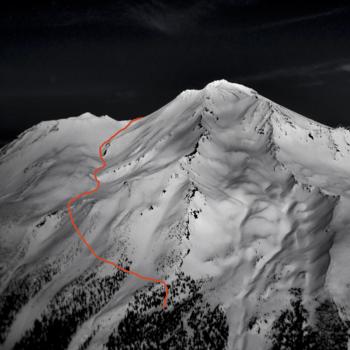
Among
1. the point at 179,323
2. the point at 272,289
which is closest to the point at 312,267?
the point at 272,289

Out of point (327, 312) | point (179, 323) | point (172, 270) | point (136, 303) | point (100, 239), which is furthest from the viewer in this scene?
point (100, 239)

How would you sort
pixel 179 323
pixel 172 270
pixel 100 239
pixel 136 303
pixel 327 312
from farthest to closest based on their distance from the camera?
pixel 100 239 < pixel 172 270 < pixel 136 303 < pixel 179 323 < pixel 327 312

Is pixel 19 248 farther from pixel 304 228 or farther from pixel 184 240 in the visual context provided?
pixel 304 228

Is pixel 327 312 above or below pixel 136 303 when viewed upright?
above

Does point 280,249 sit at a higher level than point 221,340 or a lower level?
higher

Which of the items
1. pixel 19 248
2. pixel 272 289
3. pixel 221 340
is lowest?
pixel 19 248

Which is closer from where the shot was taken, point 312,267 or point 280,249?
point 312,267

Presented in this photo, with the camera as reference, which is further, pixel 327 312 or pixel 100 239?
pixel 100 239

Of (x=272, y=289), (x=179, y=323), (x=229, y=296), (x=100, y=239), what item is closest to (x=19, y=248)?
(x=100, y=239)

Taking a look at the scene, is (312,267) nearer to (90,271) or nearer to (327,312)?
(327,312)
